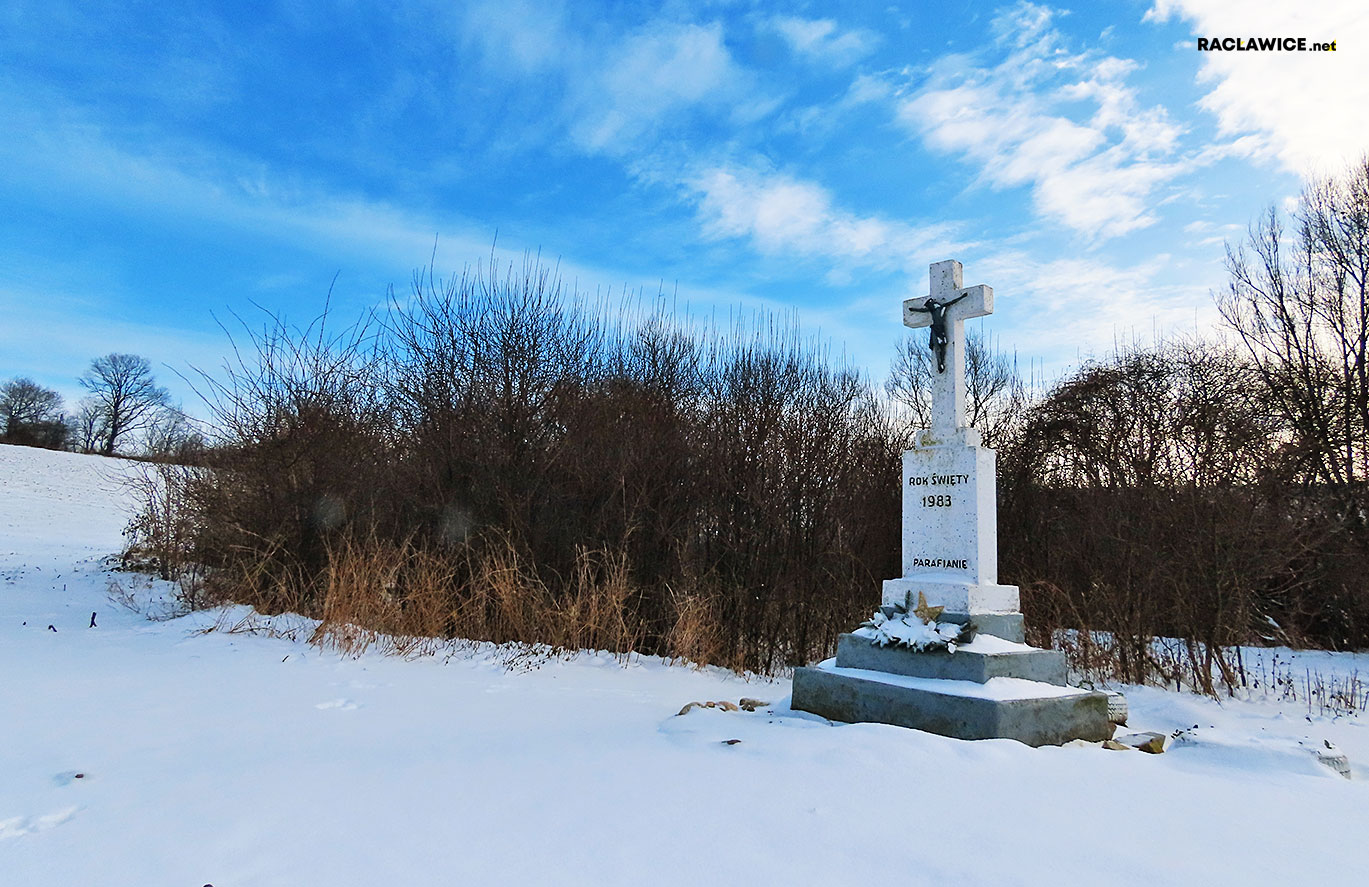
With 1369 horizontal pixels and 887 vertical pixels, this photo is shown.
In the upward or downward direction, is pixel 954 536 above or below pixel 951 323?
below

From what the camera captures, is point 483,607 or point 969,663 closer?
point 969,663

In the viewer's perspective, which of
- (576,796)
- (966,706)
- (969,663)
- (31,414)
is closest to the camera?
(576,796)

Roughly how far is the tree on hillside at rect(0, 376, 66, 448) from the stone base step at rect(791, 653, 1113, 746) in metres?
51.0

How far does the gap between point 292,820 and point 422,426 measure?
6.96 metres

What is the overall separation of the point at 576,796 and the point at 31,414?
5543cm

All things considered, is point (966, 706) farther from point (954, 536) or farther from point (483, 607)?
point (483, 607)

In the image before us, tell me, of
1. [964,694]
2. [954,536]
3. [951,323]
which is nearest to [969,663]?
[964,694]

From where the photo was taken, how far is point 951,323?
596cm

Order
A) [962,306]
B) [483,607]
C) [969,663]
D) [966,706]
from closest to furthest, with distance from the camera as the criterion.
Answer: [966,706] < [969,663] < [962,306] < [483,607]

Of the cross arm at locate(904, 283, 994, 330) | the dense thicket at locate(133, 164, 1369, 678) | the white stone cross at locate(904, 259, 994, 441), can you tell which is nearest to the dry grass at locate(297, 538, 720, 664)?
the dense thicket at locate(133, 164, 1369, 678)

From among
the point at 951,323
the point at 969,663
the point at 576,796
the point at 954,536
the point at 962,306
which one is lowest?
the point at 576,796

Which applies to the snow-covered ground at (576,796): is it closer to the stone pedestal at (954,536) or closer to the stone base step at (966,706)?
the stone base step at (966,706)

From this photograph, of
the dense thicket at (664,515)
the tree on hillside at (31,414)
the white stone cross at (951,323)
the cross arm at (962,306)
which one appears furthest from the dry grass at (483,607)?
the tree on hillside at (31,414)

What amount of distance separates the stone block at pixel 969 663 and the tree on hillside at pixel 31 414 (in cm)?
5112
